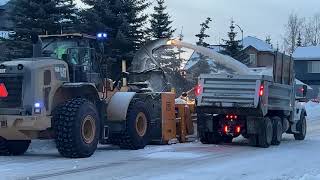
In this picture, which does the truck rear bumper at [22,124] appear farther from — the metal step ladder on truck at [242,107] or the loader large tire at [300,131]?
the loader large tire at [300,131]

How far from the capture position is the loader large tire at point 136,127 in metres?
17.5

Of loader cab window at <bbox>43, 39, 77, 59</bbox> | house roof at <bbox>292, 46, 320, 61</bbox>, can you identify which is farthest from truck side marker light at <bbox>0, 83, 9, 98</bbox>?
house roof at <bbox>292, 46, 320, 61</bbox>

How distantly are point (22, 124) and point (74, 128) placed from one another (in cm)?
117

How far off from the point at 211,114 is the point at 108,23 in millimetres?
11183

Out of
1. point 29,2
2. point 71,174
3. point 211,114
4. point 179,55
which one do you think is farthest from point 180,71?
point 71,174

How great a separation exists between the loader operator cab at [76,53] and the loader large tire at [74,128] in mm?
1166

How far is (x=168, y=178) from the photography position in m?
11.8

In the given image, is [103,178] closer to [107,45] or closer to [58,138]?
[58,138]

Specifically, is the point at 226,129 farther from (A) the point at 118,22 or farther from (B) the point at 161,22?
(B) the point at 161,22

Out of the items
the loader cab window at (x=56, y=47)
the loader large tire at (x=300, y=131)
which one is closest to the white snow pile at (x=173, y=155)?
the loader cab window at (x=56, y=47)

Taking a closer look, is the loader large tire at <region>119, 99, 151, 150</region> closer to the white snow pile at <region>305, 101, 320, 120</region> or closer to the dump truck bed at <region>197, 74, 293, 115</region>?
the dump truck bed at <region>197, 74, 293, 115</region>

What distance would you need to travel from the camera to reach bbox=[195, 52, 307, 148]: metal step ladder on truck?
18.7 m

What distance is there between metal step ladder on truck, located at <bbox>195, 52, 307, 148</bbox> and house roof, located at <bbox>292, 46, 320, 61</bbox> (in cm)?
6278

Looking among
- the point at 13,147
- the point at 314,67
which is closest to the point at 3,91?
the point at 13,147
